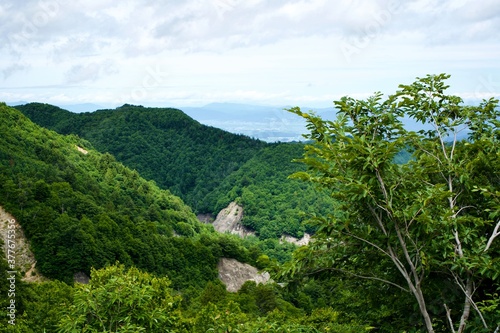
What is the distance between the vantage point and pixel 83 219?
2248 inches

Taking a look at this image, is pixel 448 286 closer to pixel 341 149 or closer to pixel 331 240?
pixel 331 240

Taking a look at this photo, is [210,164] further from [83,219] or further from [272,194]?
[83,219]

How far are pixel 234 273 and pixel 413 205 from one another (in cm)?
6501

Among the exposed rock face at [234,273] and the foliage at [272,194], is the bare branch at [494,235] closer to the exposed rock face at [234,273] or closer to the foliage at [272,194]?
the exposed rock face at [234,273]

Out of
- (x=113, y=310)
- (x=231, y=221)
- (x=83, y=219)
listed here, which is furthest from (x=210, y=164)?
(x=113, y=310)

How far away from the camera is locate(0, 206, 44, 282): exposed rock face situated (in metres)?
47.5

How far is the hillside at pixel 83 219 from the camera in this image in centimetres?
5122

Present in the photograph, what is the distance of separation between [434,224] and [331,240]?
2022 mm

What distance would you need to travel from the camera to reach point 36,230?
167ft

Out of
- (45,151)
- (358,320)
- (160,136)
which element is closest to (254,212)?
(45,151)

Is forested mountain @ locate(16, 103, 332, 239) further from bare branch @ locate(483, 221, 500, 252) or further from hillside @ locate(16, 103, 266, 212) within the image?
Answer: bare branch @ locate(483, 221, 500, 252)

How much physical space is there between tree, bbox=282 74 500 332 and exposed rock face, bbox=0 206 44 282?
43.6 meters

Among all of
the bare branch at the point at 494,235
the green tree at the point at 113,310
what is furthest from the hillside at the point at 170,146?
the bare branch at the point at 494,235

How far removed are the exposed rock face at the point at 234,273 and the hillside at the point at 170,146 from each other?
8330 centimetres
